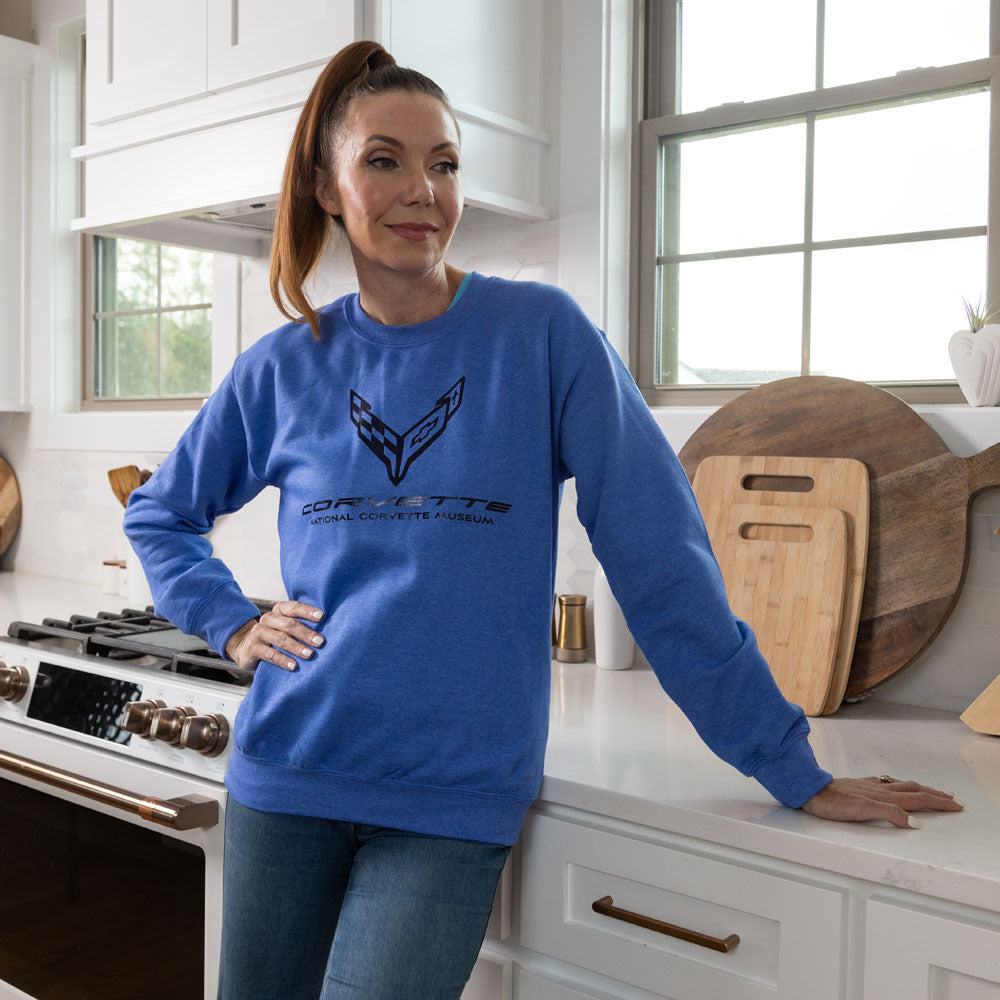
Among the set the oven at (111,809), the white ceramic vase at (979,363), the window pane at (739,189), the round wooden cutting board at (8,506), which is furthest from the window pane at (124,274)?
the white ceramic vase at (979,363)

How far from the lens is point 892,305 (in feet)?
5.83

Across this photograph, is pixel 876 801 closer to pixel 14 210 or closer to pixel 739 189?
pixel 739 189

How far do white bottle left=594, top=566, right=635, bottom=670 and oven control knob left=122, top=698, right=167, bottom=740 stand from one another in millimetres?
720

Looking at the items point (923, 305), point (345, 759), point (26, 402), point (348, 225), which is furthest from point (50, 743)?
point (923, 305)

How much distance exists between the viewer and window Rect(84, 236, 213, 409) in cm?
271

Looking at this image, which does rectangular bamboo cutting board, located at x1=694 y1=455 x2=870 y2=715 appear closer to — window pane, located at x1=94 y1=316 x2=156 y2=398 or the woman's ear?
the woman's ear

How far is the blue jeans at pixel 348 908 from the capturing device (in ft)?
3.52

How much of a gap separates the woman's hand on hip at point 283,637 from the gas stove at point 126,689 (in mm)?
281

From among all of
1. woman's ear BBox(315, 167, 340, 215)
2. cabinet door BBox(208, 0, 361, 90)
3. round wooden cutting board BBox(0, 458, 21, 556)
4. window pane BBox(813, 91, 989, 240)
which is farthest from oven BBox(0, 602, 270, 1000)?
window pane BBox(813, 91, 989, 240)

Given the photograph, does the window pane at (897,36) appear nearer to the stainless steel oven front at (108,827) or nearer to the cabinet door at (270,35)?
the cabinet door at (270,35)

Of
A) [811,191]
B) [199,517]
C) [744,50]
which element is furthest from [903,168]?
[199,517]

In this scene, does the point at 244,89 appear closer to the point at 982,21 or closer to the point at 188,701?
the point at 188,701

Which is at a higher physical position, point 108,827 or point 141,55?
point 141,55

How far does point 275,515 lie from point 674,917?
141 centimetres
